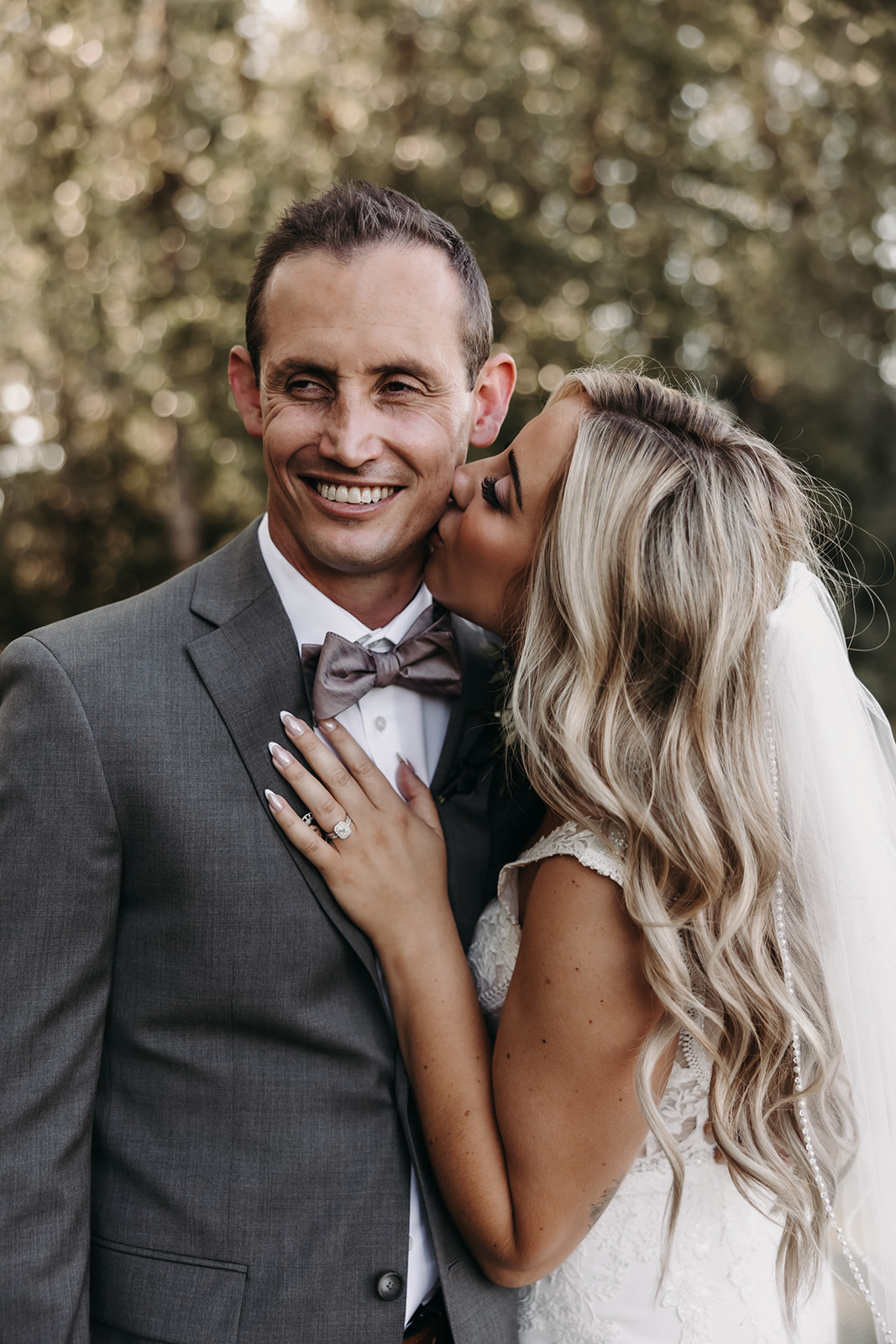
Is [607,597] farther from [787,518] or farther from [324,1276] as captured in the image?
[324,1276]

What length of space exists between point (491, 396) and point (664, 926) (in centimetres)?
135

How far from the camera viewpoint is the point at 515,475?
2.34 m

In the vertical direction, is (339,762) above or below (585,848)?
above

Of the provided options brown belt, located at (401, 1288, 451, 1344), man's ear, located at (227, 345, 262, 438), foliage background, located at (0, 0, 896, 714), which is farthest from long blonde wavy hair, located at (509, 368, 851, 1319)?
foliage background, located at (0, 0, 896, 714)

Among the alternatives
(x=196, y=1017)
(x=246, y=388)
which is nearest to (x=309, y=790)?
(x=196, y=1017)

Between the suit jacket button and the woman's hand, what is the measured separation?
58 centimetres

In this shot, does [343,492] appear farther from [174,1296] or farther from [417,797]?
[174,1296]

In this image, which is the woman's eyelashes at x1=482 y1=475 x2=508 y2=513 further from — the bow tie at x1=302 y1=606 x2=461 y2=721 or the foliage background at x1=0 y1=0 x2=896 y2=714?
the foliage background at x1=0 y1=0 x2=896 y2=714

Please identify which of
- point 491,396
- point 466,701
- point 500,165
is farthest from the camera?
point 500,165

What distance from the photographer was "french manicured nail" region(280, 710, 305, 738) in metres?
2.07

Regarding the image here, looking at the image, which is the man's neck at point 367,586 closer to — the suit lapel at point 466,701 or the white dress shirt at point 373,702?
the white dress shirt at point 373,702

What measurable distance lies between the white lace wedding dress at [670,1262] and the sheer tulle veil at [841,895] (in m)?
0.21

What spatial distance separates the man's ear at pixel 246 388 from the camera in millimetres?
2449

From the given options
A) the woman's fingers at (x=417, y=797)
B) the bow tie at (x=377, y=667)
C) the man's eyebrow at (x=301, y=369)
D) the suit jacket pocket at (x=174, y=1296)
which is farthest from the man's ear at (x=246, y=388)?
the suit jacket pocket at (x=174, y=1296)
